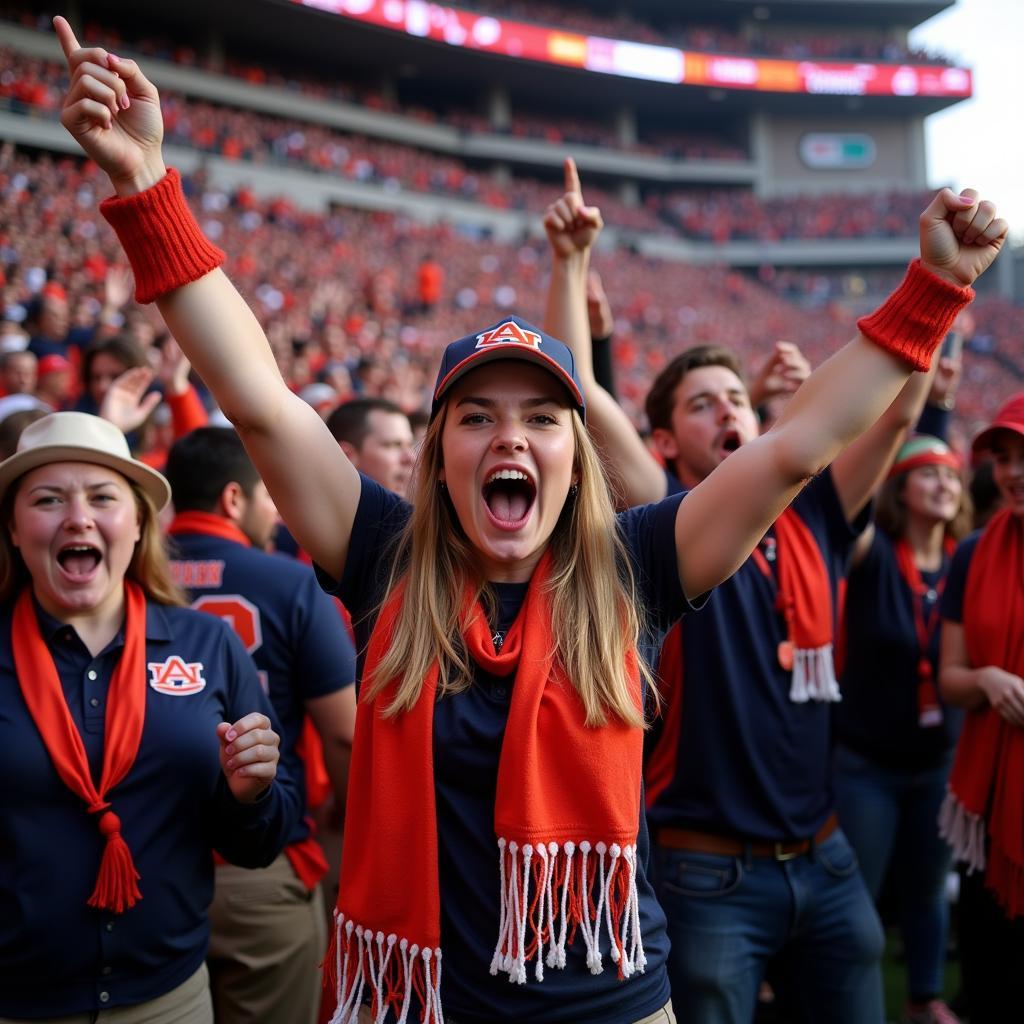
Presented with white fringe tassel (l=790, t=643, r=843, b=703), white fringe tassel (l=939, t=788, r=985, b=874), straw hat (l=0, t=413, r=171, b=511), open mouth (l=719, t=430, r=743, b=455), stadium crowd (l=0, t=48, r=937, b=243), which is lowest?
white fringe tassel (l=939, t=788, r=985, b=874)

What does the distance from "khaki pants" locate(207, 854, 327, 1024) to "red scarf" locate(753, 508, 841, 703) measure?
1532 millimetres

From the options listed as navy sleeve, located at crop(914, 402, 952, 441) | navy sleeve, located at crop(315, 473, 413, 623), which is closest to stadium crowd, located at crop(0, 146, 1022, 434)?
navy sleeve, located at crop(914, 402, 952, 441)

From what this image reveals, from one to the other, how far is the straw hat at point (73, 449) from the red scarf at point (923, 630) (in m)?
2.77

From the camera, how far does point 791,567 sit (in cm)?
270

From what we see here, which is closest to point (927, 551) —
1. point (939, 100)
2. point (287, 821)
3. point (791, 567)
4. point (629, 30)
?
point (791, 567)

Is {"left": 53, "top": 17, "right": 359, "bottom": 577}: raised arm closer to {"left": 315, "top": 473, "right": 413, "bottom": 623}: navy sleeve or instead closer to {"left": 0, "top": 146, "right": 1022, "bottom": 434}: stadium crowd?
{"left": 315, "top": 473, "right": 413, "bottom": 623}: navy sleeve

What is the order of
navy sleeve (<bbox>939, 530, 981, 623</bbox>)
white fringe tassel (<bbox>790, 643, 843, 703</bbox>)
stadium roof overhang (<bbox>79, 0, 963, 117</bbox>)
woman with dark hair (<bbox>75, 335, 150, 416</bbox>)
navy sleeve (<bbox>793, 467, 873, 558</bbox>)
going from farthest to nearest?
stadium roof overhang (<bbox>79, 0, 963, 117</bbox>)
woman with dark hair (<bbox>75, 335, 150, 416</bbox>)
navy sleeve (<bbox>939, 530, 981, 623</bbox>)
navy sleeve (<bbox>793, 467, 873, 558</bbox>)
white fringe tassel (<bbox>790, 643, 843, 703</bbox>)

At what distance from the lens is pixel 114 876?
6.89ft

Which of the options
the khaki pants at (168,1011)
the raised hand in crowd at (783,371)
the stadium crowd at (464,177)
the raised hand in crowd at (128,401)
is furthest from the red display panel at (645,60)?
the khaki pants at (168,1011)

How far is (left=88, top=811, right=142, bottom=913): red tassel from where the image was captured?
2.09 metres

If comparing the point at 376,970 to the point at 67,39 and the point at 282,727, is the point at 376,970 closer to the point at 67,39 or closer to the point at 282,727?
the point at 282,727

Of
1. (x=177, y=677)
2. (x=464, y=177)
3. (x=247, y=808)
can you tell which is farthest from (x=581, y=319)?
(x=464, y=177)

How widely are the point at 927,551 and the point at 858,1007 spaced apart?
2.10 m

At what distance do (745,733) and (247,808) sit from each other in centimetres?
121
